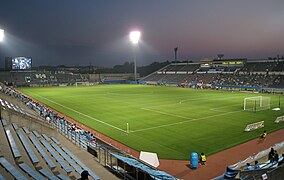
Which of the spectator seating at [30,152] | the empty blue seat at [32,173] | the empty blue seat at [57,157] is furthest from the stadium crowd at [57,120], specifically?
the empty blue seat at [32,173]

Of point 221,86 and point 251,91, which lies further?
point 221,86

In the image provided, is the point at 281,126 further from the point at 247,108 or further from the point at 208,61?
the point at 208,61

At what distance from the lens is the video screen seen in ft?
265

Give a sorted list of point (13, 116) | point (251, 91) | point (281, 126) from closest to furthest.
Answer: point (13, 116)
point (281, 126)
point (251, 91)

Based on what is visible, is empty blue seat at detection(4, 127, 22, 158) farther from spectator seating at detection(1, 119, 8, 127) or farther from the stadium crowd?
the stadium crowd

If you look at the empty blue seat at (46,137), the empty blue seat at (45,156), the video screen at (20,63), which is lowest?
the empty blue seat at (46,137)

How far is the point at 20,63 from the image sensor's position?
267 ft

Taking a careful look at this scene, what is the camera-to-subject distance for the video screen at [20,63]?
80875mm

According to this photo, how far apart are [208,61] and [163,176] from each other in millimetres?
85672

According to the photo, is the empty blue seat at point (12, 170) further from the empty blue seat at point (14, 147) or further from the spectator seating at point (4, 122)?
the spectator seating at point (4, 122)

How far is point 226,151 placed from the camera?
724 inches

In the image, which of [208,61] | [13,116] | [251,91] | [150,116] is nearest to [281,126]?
[150,116]

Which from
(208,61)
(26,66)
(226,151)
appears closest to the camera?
(226,151)

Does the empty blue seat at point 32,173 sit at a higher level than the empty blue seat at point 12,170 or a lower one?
lower
